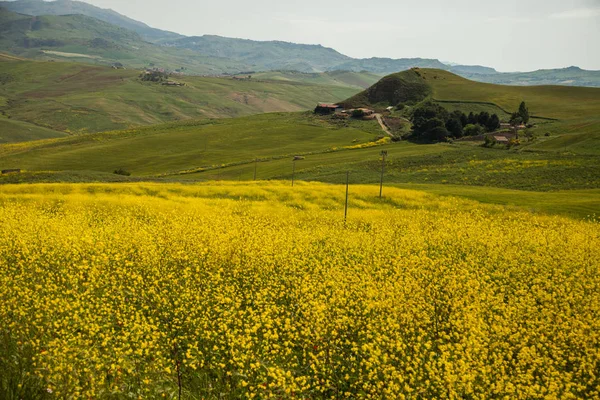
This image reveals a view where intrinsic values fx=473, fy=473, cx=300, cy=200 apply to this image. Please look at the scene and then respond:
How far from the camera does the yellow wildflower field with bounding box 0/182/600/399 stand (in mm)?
17609

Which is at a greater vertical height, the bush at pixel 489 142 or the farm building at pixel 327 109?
the farm building at pixel 327 109

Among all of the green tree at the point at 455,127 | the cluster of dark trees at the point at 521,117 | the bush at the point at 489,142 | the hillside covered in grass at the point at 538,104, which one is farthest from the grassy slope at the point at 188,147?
the cluster of dark trees at the point at 521,117

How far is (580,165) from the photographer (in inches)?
3228

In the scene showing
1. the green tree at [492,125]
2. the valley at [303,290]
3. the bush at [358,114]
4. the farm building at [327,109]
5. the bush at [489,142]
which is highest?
the farm building at [327,109]

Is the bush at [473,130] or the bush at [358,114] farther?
the bush at [358,114]

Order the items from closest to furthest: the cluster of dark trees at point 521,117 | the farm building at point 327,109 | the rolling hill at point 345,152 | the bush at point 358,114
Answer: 1. the rolling hill at point 345,152
2. the cluster of dark trees at point 521,117
3. the bush at point 358,114
4. the farm building at point 327,109

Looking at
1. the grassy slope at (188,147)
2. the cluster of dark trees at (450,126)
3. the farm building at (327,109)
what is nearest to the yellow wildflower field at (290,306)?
the grassy slope at (188,147)

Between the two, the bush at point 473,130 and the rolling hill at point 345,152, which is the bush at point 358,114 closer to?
the rolling hill at point 345,152

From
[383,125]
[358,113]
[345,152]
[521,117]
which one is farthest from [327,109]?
[521,117]

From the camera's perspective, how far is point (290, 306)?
23.5m

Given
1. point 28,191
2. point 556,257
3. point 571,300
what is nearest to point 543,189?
point 556,257

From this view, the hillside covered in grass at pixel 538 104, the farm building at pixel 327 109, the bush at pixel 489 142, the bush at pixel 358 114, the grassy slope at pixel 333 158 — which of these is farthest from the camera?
the farm building at pixel 327 109

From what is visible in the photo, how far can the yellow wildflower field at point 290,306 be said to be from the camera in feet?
57.8

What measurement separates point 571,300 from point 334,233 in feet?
64.9
